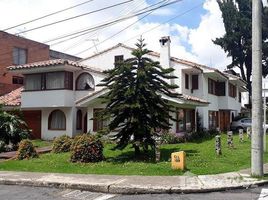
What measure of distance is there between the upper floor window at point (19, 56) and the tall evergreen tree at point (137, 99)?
25433 mm

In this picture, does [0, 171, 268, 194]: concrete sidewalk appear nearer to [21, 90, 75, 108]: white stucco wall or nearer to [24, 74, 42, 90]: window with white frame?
[21, 90, 75, 108]: white stucco wall

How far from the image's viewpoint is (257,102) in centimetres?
1235

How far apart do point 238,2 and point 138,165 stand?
43.2 m

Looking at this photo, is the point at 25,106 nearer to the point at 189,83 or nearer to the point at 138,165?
the point at 189,83

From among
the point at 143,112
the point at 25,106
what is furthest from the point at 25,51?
the point at 143,112

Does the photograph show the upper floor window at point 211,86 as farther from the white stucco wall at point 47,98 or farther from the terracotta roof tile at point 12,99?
the terracotta roof tile at point 12,99

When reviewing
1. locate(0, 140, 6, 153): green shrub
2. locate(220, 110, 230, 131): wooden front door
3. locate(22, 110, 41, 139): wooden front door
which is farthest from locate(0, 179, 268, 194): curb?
locate(220, 110, 230, 131): wooden front door

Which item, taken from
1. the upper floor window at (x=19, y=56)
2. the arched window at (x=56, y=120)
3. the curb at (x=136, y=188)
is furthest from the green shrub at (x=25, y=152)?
the upper floor window at (x=19, y=56)

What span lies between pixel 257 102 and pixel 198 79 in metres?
18.6

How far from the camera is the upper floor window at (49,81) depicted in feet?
93.0

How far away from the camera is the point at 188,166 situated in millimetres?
14414

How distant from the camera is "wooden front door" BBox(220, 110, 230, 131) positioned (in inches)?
1492

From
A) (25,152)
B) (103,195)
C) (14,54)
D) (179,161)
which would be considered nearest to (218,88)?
(14,54)

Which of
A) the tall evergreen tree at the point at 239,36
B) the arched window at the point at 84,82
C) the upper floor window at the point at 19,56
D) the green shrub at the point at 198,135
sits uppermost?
the tall evergreen tree at the point at 239,36
